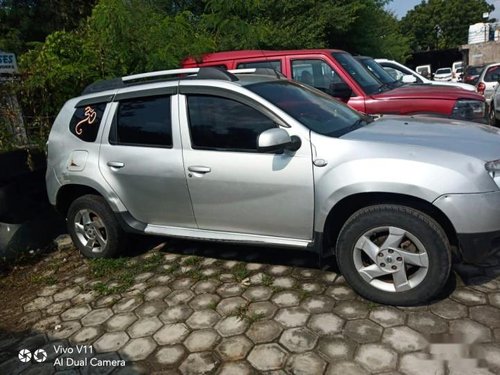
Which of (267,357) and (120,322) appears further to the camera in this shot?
(120,322)

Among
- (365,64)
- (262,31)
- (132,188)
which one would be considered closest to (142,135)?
(132,188)

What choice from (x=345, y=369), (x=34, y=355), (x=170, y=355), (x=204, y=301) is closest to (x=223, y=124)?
(x=204, y=301)

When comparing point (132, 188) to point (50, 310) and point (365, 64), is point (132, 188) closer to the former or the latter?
point (50, 310)

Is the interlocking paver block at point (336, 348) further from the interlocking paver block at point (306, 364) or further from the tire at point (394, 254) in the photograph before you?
the tire at point (394, 254)

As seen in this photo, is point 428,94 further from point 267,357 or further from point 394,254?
point 267,357

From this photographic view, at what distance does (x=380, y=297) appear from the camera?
3.03 m

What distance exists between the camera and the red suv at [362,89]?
5539 millimetres

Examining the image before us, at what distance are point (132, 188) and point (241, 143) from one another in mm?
1141

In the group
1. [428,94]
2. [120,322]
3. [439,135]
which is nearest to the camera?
[439,135]

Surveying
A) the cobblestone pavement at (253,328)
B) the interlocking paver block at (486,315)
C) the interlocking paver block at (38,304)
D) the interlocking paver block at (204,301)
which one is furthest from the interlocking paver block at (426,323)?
the interlocking paver block at (38,304)

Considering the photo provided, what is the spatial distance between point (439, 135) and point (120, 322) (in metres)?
2.71

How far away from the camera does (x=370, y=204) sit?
301cm

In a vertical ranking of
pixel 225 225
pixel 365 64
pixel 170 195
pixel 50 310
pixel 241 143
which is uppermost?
pixel 365 64

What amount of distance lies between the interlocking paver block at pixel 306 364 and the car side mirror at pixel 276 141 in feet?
4.46
